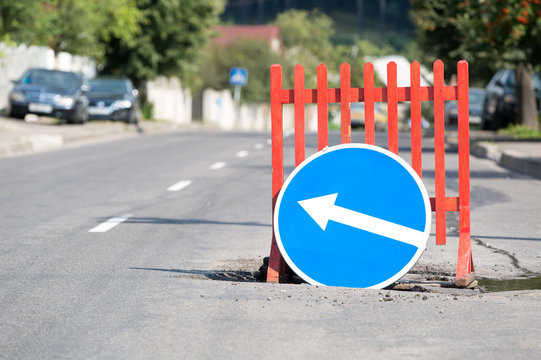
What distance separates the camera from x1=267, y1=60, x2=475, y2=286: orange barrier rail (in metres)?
6.45

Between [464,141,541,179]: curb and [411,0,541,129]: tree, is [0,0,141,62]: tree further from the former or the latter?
[464,141,541,179]: curb

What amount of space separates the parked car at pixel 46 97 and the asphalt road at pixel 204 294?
19.0m

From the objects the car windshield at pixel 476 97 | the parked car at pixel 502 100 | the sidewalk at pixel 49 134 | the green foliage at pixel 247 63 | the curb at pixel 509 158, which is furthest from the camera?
the green foliage at pixel 247 63

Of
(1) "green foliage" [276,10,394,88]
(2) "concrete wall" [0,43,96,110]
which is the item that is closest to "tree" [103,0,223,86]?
(2) "concrete wall" [0,43,96,110]

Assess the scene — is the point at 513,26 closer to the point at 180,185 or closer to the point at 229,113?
the point at 180,185

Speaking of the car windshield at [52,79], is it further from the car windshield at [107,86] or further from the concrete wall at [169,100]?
the concrete wall at [169,100]

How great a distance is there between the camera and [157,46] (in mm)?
49031

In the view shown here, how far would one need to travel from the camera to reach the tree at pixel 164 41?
47.6 meters

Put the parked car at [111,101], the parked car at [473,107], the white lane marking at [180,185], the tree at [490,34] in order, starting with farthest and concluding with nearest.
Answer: the parked car at [111,101], the parked car at [473,107], the tree at [490,34], the white lane marking at [180,185]

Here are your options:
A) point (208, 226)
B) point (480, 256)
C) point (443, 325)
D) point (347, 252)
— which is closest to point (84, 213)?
point (208, 226)

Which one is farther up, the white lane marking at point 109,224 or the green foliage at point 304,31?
the green foliage at point 304,31

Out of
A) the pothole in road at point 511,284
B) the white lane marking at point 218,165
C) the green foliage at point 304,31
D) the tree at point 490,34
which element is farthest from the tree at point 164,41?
the green foliage at point 304,31

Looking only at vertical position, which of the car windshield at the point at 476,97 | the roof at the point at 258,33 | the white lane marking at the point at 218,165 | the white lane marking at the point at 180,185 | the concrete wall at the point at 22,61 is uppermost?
the roof at the point at 258,33

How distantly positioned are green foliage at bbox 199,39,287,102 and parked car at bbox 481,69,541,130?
41.4 metres
